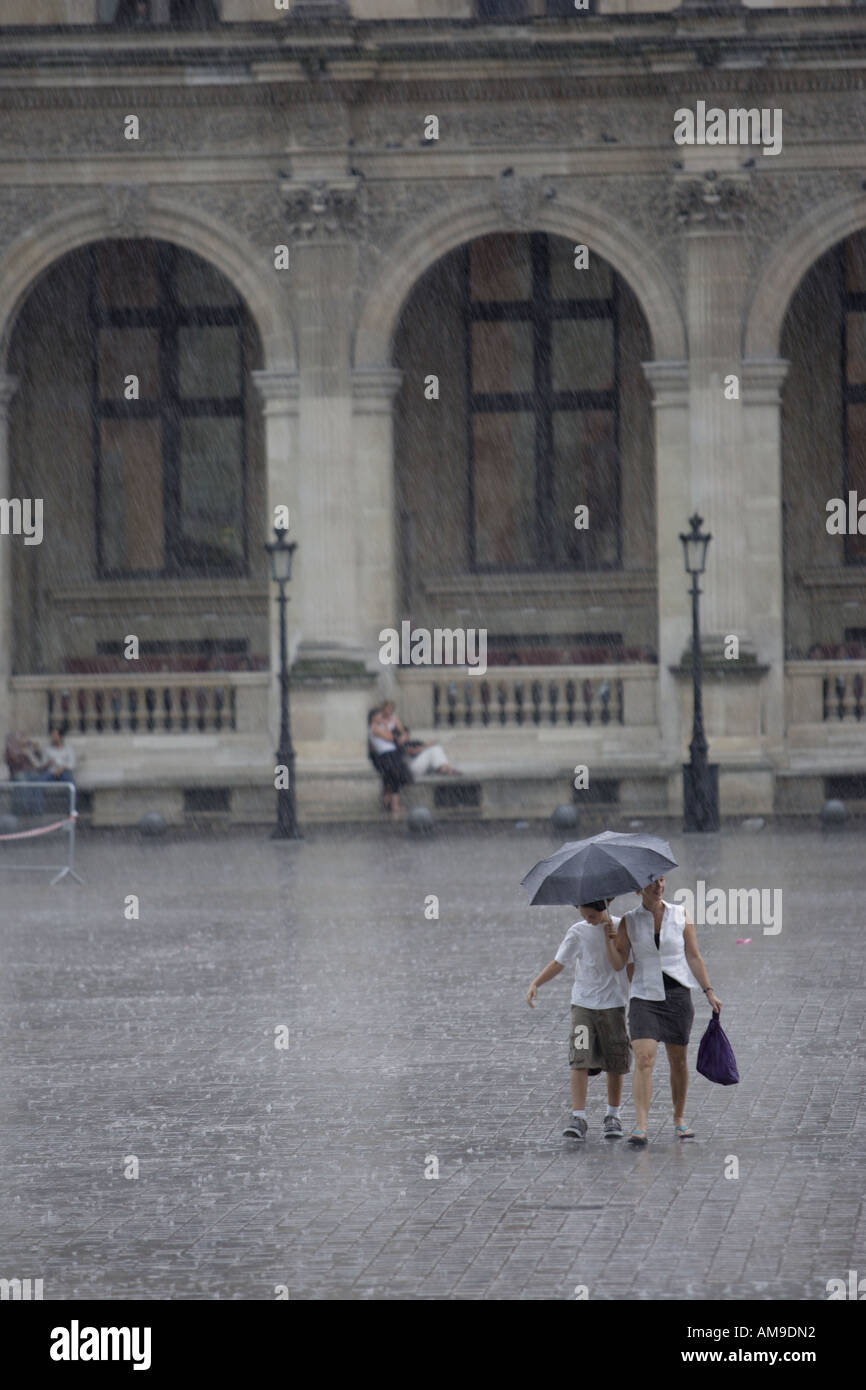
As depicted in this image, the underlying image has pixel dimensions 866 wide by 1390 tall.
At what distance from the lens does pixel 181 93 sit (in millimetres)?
31219

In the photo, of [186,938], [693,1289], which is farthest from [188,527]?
[693,1289]

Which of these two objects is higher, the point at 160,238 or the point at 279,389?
the point at 160,238

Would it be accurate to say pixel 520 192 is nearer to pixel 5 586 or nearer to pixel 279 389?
pixel 279 389

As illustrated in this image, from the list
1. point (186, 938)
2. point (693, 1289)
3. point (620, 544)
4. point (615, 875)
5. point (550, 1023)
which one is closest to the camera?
point (693, 1289)

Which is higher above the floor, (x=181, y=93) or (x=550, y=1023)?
(x=181, y=93)

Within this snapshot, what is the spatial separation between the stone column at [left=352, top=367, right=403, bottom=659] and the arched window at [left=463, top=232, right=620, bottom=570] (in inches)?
157

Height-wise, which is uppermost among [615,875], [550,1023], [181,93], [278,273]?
[181,93]

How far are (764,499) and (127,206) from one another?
30.1ft

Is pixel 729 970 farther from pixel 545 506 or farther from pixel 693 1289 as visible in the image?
pixel 545 506

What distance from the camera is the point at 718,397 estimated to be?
31047 mm

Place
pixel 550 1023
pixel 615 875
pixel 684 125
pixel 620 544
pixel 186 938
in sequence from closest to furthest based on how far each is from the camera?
pixel 615 875, pixel 550 1023, pixel 186 938, pixel 684 125, pixel 620 544

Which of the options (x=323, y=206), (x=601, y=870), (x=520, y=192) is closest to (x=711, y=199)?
(x=520, y=192)

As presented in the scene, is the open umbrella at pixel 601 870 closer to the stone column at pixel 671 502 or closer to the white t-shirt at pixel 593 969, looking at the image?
the white t-shirt at pixel 593 969

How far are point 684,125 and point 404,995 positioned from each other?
18325 mm
